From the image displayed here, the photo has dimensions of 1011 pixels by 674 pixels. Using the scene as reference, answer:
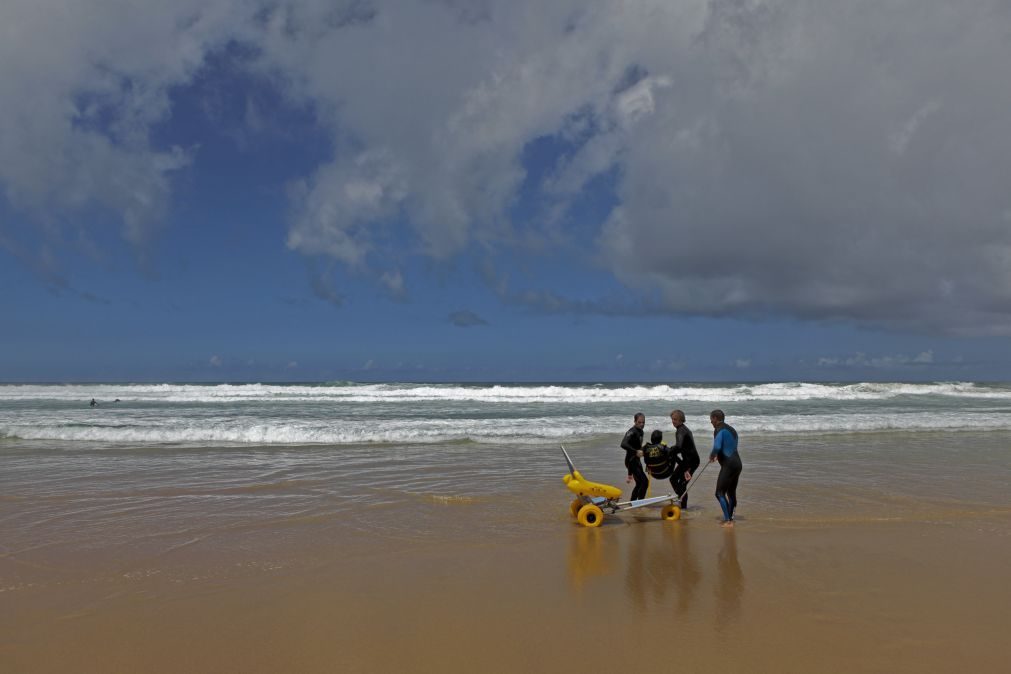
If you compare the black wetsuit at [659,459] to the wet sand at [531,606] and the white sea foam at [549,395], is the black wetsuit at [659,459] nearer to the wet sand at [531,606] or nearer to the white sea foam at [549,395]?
the wet sand at [531,606]

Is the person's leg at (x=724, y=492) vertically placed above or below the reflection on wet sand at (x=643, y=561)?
above

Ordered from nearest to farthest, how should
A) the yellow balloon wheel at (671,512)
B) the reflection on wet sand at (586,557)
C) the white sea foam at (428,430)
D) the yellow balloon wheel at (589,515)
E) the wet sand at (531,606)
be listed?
the wet sand at (531,606) < the reflection on wet sand at (586,557) < the yellow balloon wheel at (589,515) < the yellow balloon wheel at (671,512) < the white sea foam at (428,430)

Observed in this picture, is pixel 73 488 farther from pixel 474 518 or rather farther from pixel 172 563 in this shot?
pixel 474 518

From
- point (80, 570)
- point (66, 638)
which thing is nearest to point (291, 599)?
point (66, 638)

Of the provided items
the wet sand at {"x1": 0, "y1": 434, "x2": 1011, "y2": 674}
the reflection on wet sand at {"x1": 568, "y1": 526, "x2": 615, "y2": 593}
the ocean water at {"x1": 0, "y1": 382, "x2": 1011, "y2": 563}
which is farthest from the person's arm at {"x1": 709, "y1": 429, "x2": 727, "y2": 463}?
the reflection on wet sand at {"x1": 568, "y1": 526, "x2": 615, "y2": 593}

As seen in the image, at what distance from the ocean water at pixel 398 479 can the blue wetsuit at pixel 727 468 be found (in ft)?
1.97

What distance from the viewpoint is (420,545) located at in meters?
7.20

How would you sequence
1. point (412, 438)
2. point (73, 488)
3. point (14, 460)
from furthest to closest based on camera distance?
point (412, 438), point (14, 460), point (73, 488)

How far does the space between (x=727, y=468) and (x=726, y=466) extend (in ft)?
0.12

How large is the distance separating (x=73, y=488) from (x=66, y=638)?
24.0 ft

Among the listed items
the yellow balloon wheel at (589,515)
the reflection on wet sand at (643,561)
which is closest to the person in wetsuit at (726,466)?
the reflection on wet sand at (643,561)

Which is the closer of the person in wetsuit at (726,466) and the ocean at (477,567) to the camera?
the ocean at (477,567)

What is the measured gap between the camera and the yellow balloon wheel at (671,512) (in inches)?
335

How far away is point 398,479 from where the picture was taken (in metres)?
11.5
